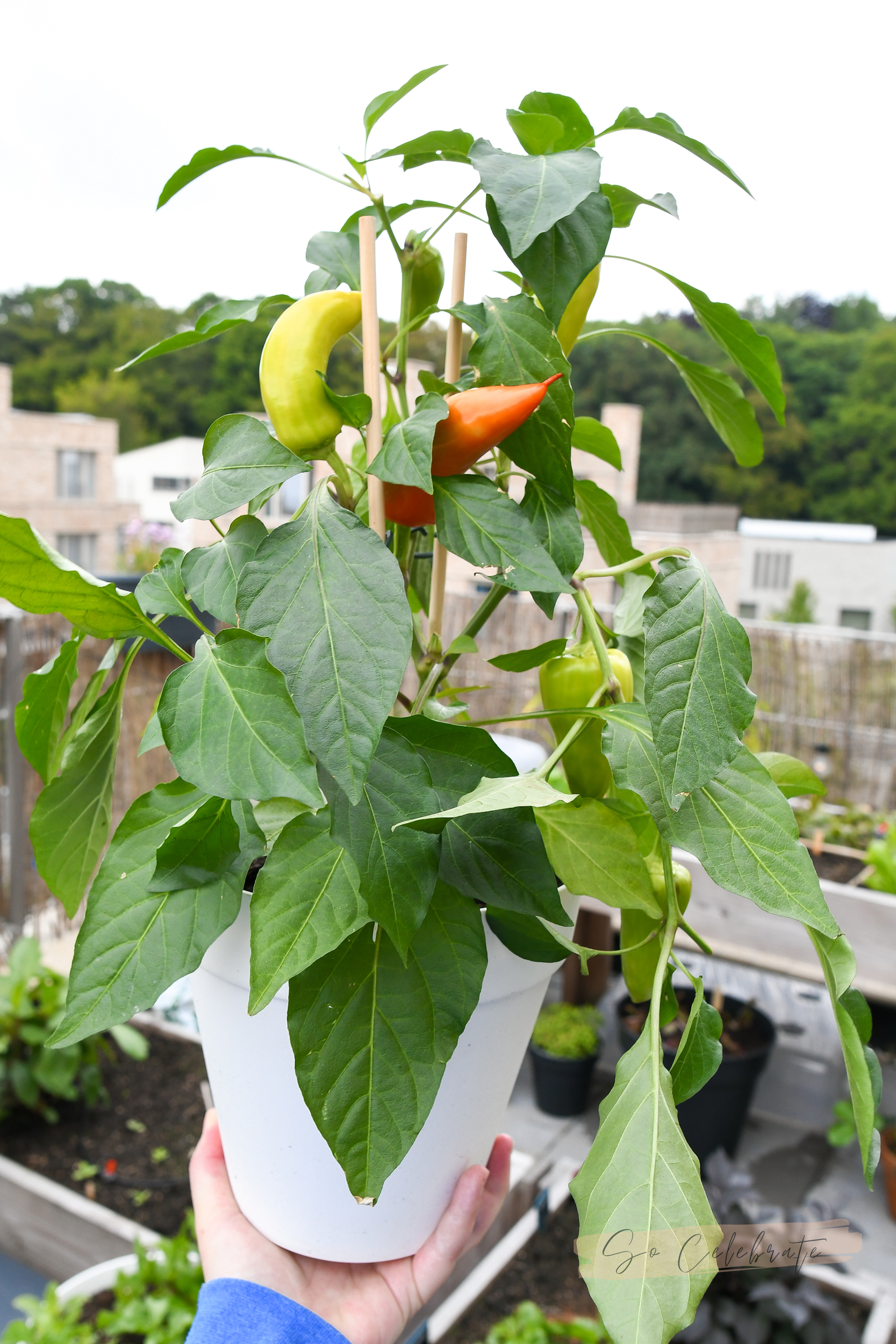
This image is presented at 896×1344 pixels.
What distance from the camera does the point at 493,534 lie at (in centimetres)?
37

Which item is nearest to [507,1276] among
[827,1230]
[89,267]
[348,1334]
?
[348,1334]

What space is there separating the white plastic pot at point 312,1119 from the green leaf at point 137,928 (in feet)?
0.12

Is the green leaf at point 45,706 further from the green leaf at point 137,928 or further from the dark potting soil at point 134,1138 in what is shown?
the dark potting soil at point 134,1138

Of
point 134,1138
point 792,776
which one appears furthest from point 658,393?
point 792,776

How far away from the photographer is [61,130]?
23344 millimetres

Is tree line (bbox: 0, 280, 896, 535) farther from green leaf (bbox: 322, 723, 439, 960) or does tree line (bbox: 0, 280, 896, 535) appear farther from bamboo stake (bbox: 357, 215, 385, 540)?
green leaf (bbox: 322, 723, 439, 960)

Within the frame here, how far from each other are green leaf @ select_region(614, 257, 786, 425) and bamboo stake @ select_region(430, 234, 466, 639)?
80 millimetres

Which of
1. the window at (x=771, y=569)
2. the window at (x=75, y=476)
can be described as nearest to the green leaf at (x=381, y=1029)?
the window at (x=75, y=476)

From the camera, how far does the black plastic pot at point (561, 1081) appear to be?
6.68 ft

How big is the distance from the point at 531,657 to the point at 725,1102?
1.66 m

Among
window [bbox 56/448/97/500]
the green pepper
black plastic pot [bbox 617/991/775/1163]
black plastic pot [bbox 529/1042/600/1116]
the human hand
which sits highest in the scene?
window [bbox 56/448/97/500]

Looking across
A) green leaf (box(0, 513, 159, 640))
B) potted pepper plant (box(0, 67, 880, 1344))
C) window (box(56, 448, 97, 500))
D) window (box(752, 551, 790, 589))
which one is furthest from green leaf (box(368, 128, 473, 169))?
window (box(752, 551, 790, 589))

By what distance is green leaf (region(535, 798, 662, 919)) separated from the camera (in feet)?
Result: 1.18

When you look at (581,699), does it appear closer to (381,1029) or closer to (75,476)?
(381,1029)
